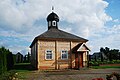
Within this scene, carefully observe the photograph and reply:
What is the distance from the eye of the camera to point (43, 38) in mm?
29984

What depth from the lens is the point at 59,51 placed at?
31.2m

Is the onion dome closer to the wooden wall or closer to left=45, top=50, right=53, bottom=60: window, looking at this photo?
the wooden wall

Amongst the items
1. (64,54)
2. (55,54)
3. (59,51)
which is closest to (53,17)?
(59,51)

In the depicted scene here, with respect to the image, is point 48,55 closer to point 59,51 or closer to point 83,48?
point 59,51

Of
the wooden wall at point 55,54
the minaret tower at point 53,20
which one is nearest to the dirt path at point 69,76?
the wooden wall at point 55,54

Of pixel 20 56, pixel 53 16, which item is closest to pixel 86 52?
pixel 53 16

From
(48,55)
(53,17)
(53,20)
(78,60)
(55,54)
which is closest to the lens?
(48,55)

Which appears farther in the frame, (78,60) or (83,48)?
(78,60)

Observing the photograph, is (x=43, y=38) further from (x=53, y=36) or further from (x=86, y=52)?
(x=86, y=52)

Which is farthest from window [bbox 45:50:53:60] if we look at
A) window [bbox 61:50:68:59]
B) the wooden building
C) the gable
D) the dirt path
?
the dirt path

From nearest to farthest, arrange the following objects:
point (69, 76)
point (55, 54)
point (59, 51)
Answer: point (69, 76) < point (55, 54) < point (59, 51)

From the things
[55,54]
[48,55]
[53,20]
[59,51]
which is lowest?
[48,55]

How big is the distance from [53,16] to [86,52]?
331 inches

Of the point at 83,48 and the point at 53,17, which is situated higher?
the point at 53,17
